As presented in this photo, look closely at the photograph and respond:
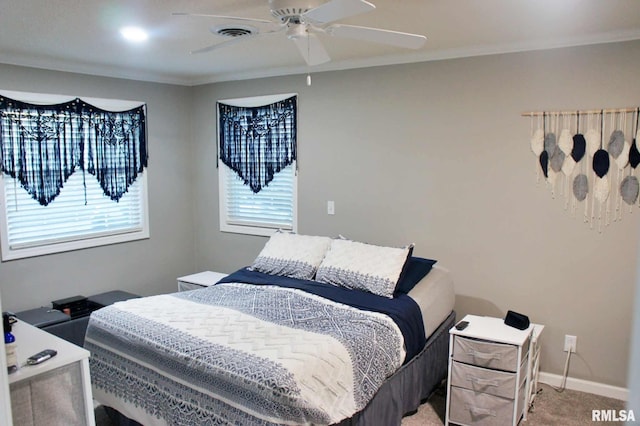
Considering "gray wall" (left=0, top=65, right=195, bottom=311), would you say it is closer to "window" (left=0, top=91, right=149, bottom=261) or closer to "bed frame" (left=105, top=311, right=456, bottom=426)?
"window" (left=0, top=91, right=149, bottom=261)

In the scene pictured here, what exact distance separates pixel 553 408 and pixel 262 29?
3.05 meters

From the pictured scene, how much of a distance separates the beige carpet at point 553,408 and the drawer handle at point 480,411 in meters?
0.24

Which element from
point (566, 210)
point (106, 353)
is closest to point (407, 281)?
point (566, 210)

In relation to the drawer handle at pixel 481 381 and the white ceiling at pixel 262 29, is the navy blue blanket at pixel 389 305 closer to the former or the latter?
the drawer handle at pixel 481 381

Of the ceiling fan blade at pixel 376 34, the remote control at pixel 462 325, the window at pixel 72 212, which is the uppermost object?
the ceiling fan blade at pixel 376 34

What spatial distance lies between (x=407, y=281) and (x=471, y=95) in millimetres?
1480

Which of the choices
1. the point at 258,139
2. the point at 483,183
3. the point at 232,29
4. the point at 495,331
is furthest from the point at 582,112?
the point at 258,139

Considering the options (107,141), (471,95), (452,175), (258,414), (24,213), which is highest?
(471,95)

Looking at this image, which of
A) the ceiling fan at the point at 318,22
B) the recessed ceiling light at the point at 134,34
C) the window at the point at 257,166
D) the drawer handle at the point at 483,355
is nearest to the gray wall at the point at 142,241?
the window at the point at 257,166

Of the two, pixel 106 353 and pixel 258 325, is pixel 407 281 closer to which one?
pixel 258 325

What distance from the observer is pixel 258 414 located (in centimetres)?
211

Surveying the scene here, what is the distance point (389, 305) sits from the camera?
3.00 meters

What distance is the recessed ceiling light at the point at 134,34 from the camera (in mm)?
2973

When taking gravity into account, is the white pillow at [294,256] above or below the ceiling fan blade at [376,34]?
below
